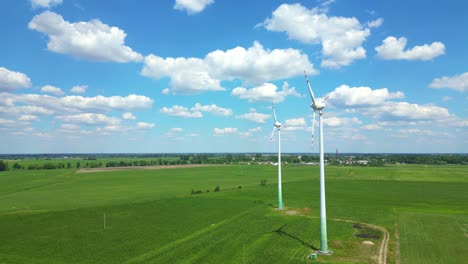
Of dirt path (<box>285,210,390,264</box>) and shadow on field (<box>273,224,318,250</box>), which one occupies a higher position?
shadow on field (<box>273,224,318,250</box>)

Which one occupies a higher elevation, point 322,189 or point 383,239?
point 322,189

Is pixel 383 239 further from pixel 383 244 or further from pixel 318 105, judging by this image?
pixel 318 105

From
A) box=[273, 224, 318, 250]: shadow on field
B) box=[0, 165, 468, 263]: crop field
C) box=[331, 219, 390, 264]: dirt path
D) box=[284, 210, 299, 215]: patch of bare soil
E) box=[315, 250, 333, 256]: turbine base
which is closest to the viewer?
box=[331, 219, 390, 264]: dirt path

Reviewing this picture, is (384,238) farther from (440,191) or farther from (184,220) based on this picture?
(440,191)

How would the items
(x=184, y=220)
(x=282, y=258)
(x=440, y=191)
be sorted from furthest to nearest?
(x=440, y=191) → (x=184, y=220) → (x=282, y=258)

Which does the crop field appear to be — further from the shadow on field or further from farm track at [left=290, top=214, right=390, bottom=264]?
farm track at [left=290, top=214, right=390, bottom=264]

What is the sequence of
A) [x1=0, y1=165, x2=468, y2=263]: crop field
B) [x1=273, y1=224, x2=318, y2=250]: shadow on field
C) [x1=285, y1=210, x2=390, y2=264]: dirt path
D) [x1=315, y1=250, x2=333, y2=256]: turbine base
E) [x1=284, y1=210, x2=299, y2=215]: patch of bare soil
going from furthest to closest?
[x1=284, y1=210, x2=299, y2=215]: patch of bare soil < [x1=273, y1=224, x2=318, y2=250]: shadow on field < [x1=315, y1=250, x2=333, y2=256]: turbine base < [x1=0, y1=165, x2=468, y2=263]: crop field < [x1=285, y1=210, x2=390, y2=264]: dirt path

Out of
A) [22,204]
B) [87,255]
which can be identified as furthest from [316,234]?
[22,204]

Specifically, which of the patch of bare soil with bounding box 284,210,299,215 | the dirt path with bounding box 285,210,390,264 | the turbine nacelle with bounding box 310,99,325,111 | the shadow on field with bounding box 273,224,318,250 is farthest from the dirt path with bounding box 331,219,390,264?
the turbine nacelle with bounding box 310,99,325,111

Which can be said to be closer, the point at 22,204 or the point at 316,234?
the point at 316,234

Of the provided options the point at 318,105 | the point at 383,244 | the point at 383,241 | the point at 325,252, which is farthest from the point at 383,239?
the point at 318,105

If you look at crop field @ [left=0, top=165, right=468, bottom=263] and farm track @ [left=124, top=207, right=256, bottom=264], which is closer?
farm track @ [left=124, top=207, right=256, bottom=264]
